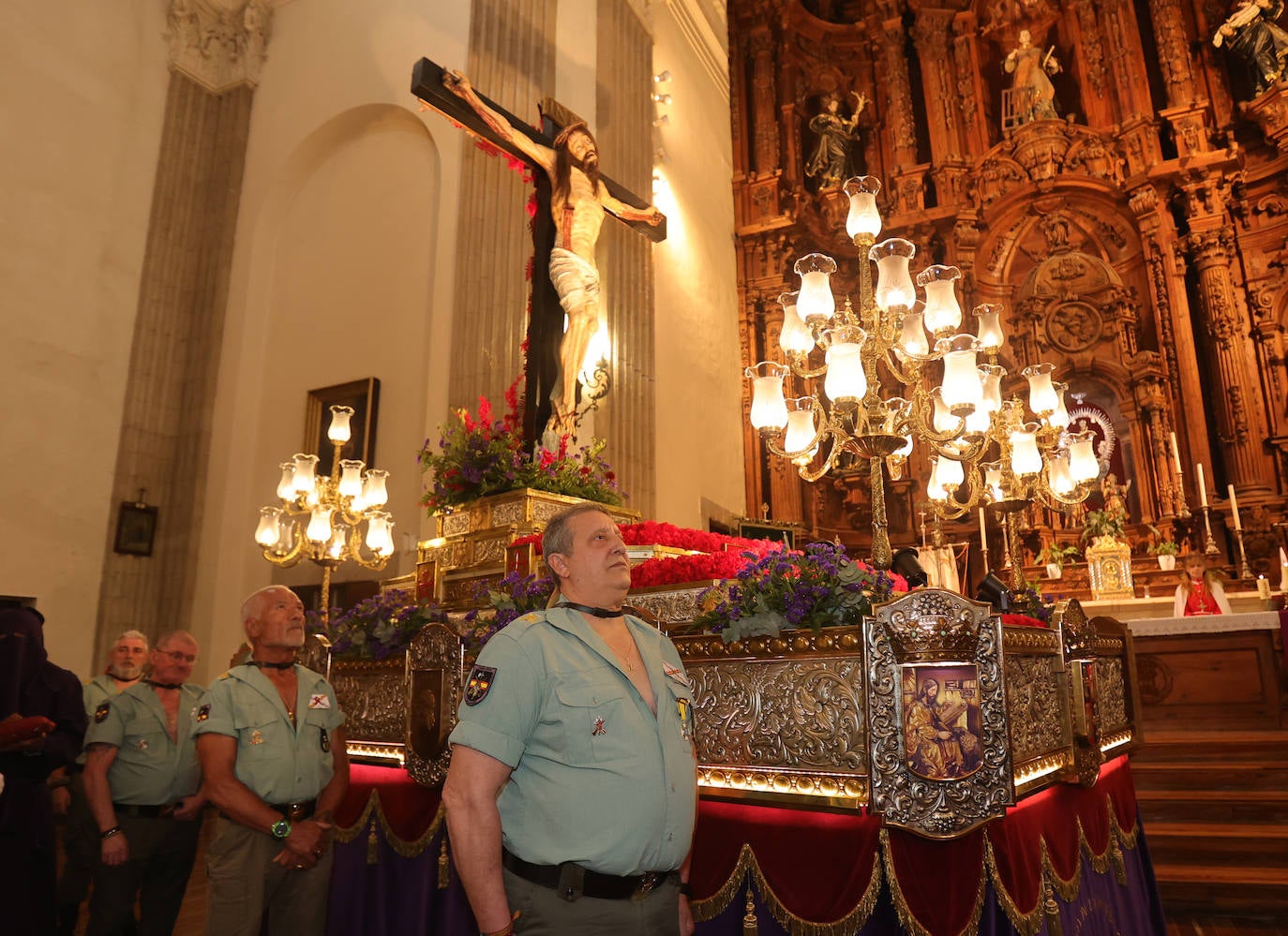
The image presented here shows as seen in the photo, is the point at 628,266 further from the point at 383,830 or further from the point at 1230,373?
the point at 1230,373

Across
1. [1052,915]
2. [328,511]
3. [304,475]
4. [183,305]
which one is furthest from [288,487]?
[1052,915]

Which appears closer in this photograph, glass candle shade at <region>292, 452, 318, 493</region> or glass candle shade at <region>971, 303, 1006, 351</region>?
glass candle shade at <region>971, 303, 1006, 351</region>

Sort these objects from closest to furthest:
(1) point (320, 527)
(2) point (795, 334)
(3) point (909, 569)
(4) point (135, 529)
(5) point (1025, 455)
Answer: (3) point (909, 569)
(5) point (1025, 455)
(2) point (795, 334)
(1) point (320, 527)
(4) point (135, 529)

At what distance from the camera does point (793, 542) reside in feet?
38.9

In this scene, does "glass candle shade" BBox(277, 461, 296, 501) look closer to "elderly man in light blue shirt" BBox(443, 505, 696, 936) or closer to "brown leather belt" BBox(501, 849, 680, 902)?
"elderly man in light blue shirt" BBox(443, 505, 696, 936)

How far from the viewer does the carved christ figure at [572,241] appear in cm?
689

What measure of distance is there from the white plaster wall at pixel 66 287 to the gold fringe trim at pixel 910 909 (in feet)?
26.8

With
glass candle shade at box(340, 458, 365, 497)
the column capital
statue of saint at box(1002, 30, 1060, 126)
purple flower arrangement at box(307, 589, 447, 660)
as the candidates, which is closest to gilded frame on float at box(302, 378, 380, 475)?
glass candle shade at box(340, 458, 365, 497)

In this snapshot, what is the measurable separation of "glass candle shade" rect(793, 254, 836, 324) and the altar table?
263 cm

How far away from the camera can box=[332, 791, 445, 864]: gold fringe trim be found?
381cm

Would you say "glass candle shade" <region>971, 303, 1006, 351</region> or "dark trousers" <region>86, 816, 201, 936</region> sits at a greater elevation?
"glass candle shade" <region>971, 303, 1006, 351</region>

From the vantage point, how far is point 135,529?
9.06m

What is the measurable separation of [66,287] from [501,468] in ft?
18.1

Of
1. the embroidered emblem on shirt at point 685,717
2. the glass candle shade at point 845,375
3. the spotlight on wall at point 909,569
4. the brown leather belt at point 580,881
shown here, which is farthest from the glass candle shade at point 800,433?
the brown leather belt at point 580,881
